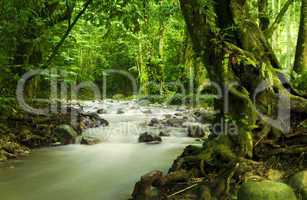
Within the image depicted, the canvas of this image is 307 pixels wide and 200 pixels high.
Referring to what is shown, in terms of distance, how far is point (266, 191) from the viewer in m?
3.99

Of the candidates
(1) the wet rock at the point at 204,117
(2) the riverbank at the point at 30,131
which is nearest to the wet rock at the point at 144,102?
(1) the wet rock at the point at 204,117

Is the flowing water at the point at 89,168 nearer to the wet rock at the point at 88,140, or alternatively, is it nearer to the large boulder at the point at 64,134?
the wet rock at the point at 88,140

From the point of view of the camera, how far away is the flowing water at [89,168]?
577 centimetres

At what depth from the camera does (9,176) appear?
6648mm

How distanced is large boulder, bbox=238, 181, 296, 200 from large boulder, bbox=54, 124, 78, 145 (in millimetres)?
6288

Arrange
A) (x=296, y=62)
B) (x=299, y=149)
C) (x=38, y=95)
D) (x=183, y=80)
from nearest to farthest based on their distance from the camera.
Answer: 1. (x=299, y=149)
2. (x=296, y=62)
3. (x=38, y=95)
4. (x=183, y=80)

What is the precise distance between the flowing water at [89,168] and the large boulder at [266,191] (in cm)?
185

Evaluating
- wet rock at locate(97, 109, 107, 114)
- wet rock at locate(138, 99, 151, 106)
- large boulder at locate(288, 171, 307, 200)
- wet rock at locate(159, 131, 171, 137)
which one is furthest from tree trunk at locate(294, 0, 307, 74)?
wet rock at locate(138, 99, 151, 106)

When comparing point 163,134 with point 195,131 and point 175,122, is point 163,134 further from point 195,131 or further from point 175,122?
point 175,122

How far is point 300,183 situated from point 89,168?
13.7 feet

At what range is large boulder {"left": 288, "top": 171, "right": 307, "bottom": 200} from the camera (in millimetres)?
4133

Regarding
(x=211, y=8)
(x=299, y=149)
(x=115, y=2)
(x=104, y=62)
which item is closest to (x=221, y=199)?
(x=299, y=149)

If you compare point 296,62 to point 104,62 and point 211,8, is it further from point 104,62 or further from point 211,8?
point 104,62

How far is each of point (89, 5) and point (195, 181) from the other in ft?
15.4
